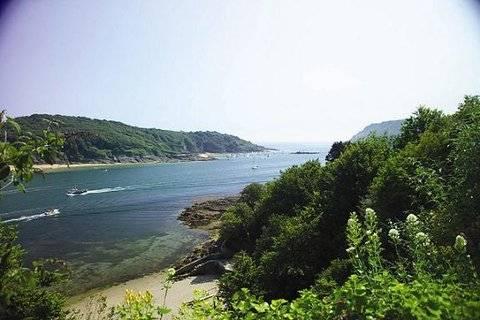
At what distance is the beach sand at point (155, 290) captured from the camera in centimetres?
2366

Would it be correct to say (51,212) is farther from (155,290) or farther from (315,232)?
(315,232)

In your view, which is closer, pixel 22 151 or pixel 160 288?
pixel 22 151

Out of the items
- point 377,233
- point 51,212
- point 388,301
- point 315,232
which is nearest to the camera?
point 388,301

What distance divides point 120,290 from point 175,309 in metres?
7.36

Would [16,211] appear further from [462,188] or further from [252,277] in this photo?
[462,188]

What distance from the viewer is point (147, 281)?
28.7 metres

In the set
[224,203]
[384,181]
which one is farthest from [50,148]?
[224,203]

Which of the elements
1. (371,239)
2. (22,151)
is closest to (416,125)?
(371,239)

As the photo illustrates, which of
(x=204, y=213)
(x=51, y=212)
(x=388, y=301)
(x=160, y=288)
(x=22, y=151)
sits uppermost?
(x=22, y=151)

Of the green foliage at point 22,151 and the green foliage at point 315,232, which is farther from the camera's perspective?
the green foliage at point 315,232

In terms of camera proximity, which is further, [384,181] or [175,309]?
[175,309]

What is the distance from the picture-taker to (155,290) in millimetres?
26125

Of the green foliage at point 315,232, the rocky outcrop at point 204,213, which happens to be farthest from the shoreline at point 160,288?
the rocky outcrop at point 204,213

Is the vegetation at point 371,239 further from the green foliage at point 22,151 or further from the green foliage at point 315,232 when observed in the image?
the green foliage at point 22,151
